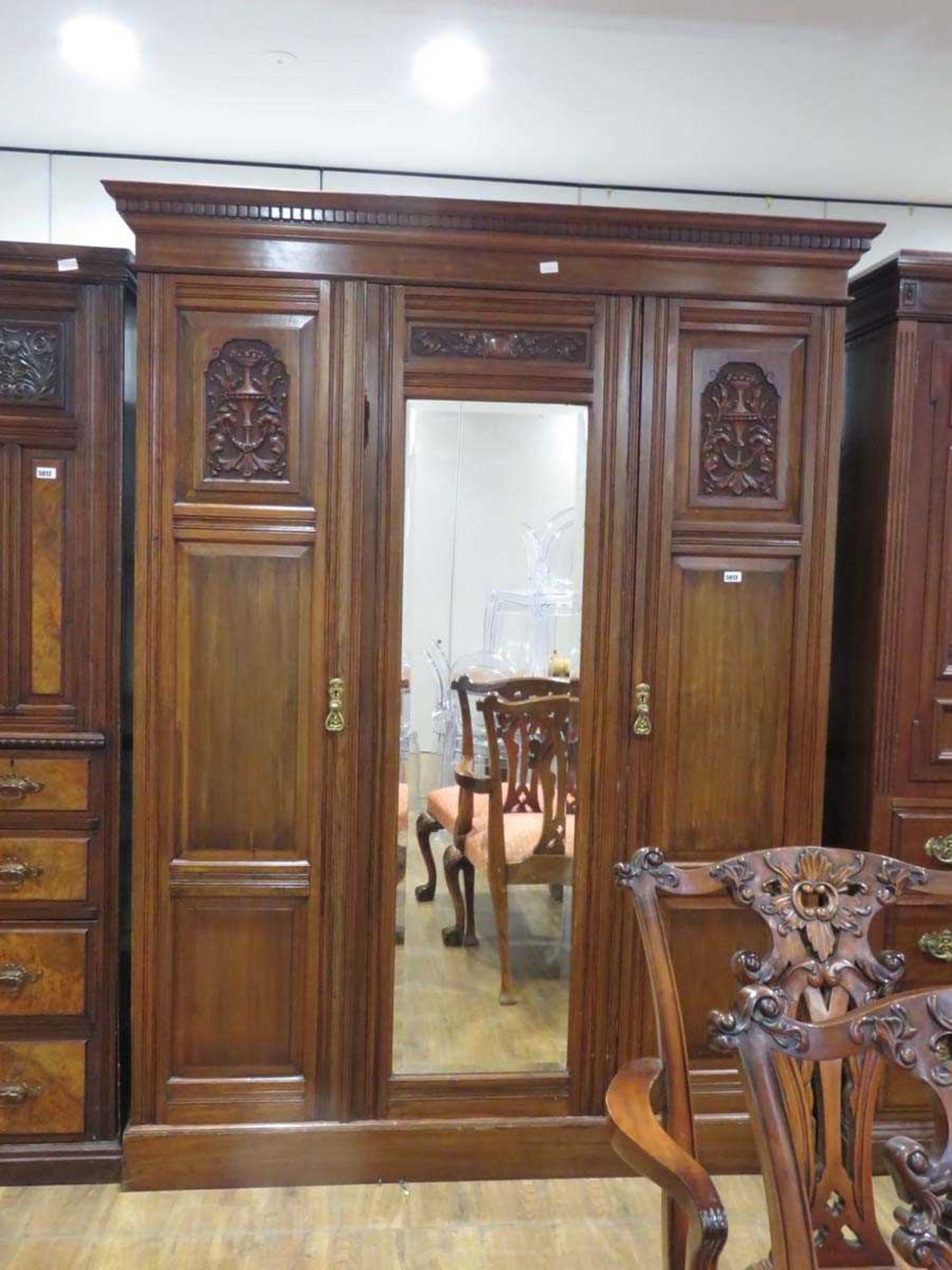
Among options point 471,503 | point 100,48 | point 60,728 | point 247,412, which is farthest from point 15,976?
point 100,48

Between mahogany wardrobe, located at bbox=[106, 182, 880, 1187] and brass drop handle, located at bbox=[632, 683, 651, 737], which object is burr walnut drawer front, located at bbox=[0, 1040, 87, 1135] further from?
brass drop handle, located at bbox=[632, 683, 651, 737]

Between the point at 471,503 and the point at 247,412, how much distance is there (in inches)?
20.2

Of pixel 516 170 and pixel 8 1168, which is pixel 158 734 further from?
pixel 516 170

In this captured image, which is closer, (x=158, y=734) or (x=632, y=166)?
(x=158, y=734)

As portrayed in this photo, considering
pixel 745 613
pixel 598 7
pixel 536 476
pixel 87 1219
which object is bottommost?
pixel 87 1219

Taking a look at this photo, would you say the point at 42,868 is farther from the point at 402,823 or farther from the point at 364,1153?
the point at 364,1153

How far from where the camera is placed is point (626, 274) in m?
2.30

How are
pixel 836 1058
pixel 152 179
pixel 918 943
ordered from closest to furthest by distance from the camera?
pixel 836 1058, pixel 918 943, pixel 152 179

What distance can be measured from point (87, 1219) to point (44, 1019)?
0.42 metres

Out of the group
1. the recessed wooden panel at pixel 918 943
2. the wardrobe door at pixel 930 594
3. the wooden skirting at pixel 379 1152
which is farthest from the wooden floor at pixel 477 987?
the wardrobe door at pixel 930 594

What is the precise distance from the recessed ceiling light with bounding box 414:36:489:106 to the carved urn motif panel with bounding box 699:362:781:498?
0.80 metres

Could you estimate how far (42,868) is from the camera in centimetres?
236

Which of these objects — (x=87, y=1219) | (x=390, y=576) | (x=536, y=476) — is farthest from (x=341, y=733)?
(x=87, y=1219)

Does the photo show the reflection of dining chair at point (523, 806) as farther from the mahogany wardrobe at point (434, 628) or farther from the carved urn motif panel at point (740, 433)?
the carved urn motif panel at point (740, 433)
